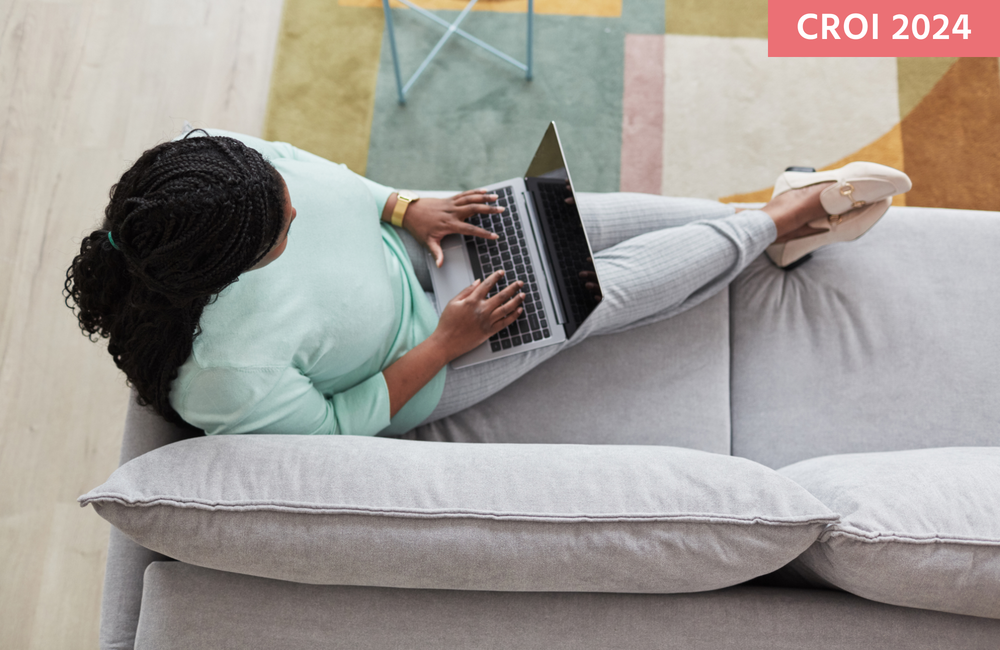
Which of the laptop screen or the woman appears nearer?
the woman

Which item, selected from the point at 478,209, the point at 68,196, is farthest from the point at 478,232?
the point at 68,196

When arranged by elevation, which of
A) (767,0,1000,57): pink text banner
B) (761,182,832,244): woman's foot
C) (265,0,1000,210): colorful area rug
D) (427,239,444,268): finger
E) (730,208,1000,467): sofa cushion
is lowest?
(730,208,1000,467): sofa cushion

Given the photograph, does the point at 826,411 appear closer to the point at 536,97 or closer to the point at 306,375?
the point at 306,375

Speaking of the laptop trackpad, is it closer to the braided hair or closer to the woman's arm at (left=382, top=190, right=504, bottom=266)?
the woman's arm at (left=382, top=190, right=504, bottom=266)

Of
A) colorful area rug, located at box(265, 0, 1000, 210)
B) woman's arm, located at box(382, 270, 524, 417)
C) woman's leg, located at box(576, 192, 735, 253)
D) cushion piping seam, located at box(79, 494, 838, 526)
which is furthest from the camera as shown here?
colorful area rug, located at box(265, 0, 1000, 210)

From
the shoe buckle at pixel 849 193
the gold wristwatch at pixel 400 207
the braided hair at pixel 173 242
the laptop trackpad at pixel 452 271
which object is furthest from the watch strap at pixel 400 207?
the shoe buckle at pixel 849 193

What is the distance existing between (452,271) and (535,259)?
0.17m

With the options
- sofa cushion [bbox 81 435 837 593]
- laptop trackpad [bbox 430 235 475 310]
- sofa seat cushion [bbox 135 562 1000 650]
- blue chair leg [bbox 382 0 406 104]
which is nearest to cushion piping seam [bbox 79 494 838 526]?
sofa cushion [bbox 81 435 837 593]

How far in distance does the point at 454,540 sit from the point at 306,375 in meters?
0.39

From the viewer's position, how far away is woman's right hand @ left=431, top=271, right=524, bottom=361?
4.10ft

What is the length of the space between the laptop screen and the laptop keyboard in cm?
5

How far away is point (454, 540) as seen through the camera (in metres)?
0.93

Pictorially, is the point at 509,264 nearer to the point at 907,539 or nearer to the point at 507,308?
the point at 507,308

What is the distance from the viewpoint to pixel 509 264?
1.34 m
